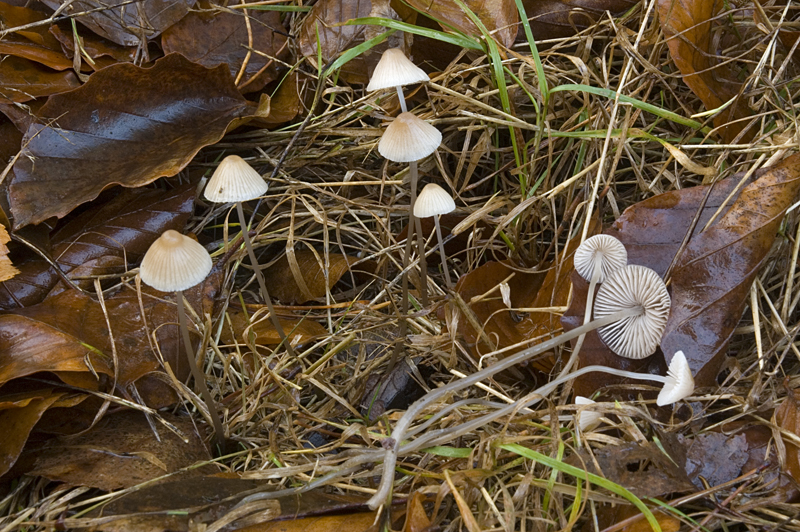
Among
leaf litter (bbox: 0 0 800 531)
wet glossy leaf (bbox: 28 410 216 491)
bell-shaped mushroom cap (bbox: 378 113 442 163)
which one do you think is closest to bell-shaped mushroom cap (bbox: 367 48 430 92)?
bell-shaped mushroom cap (bbox: 378 113 442 163)

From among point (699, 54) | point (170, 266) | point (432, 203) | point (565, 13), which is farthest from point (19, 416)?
point (699, 54)

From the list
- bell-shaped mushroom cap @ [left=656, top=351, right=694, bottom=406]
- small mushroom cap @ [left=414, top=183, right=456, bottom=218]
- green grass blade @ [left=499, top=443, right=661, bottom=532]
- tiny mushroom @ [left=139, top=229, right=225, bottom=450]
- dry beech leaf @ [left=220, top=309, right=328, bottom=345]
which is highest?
tiny mushroom @ [left=139, top=229, right=225, bottom=450]

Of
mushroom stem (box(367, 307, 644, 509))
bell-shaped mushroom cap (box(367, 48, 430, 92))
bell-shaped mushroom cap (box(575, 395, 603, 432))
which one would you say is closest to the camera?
mushroom stem (box(367, 307, 644, 509))

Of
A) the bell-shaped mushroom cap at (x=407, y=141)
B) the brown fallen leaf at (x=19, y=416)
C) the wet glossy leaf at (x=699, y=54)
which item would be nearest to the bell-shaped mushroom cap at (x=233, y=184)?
the bell-shaped mushroom cap at (x=407, y=141)

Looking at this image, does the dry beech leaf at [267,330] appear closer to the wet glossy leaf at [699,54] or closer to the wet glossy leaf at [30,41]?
the wet glossy leaf at [30,41]

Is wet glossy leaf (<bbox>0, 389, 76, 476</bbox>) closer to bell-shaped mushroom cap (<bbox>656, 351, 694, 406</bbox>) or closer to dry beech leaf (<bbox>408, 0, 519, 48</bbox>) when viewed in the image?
bell-shaped mushroom cap (<bbox>656, 351, 694, 406</bbox>)

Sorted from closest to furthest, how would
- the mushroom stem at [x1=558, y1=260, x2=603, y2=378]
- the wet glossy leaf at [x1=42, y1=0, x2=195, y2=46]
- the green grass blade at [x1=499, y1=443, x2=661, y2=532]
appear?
the green grass blade at [x1=499, y1=443, x2=661, y2=532], the mushroom stem at [x1=558, y1=260, x2=603, y2=378], the wet glossy leaf at [x1=42, y1=0, x2=195, y2=46]

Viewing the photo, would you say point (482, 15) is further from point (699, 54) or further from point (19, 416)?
point (19, 416)

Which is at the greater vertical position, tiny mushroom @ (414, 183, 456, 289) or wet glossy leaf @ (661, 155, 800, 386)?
tiny mushroom @ (414, 183, 456, 289)
